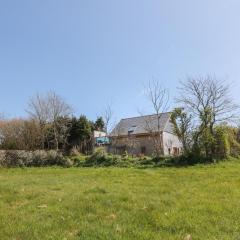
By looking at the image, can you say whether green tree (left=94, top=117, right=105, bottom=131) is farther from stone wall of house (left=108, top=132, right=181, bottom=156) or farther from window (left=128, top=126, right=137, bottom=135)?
stone wall of house (left=108, top=132, right=181, bottom=156)

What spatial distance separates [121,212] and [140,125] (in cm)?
3420

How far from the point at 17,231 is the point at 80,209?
1673 millimetres

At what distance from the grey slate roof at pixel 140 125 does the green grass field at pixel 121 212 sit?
28.6 meters

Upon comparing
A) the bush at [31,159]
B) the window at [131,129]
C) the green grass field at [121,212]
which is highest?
the window at [131,129]

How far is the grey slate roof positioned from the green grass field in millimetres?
28608

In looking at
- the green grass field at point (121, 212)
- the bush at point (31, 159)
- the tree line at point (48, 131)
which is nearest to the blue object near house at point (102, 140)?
the tree line at point (48, 131)

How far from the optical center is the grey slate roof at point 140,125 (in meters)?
39.0

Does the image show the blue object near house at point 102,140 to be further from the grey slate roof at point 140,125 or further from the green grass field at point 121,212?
the green grass field at point 121,212

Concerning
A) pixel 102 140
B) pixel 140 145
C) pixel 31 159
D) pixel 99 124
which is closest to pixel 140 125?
pixel 140 145

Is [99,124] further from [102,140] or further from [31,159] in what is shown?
[31,159]

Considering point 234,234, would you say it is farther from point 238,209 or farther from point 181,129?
point 181,129

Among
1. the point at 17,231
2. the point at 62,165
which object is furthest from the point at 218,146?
the point at 17,231

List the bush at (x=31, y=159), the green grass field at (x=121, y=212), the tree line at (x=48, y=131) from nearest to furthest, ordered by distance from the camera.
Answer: the green grass field at (x=121, y=212), the bush at (x=31, y=159), the tree line at (x=48, y=131)

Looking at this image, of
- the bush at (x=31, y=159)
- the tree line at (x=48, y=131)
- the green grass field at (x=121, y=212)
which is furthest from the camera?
the tree line at (x=48, y=131)
